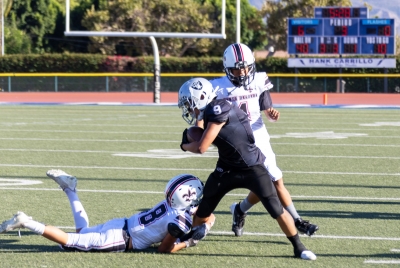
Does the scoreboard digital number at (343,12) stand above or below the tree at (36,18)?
below

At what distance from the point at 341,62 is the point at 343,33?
2.57 m

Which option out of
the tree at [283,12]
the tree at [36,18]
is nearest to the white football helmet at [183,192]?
the tree at [283,12]

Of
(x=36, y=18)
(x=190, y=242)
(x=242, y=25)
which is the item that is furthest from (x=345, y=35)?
(x=242, y=25)

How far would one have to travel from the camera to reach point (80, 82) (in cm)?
3291

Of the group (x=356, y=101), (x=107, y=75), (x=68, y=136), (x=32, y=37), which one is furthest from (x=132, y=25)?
(x=68, y=136)

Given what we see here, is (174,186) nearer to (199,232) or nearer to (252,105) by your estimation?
(199,232)

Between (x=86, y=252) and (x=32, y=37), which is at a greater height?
(x=32, y=37)

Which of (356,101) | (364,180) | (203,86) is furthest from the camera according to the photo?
(356,101)

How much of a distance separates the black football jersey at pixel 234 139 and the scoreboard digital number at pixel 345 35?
24783 mm

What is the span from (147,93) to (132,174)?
23133 millimetres

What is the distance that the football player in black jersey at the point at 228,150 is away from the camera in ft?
17.1

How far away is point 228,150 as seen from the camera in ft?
17.6

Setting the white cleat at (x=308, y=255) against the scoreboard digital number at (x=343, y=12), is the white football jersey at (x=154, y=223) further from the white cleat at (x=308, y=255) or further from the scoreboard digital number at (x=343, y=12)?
the scoreboard digital number at (x=343, y=12)

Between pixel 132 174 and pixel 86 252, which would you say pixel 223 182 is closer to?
pixel 86 252
